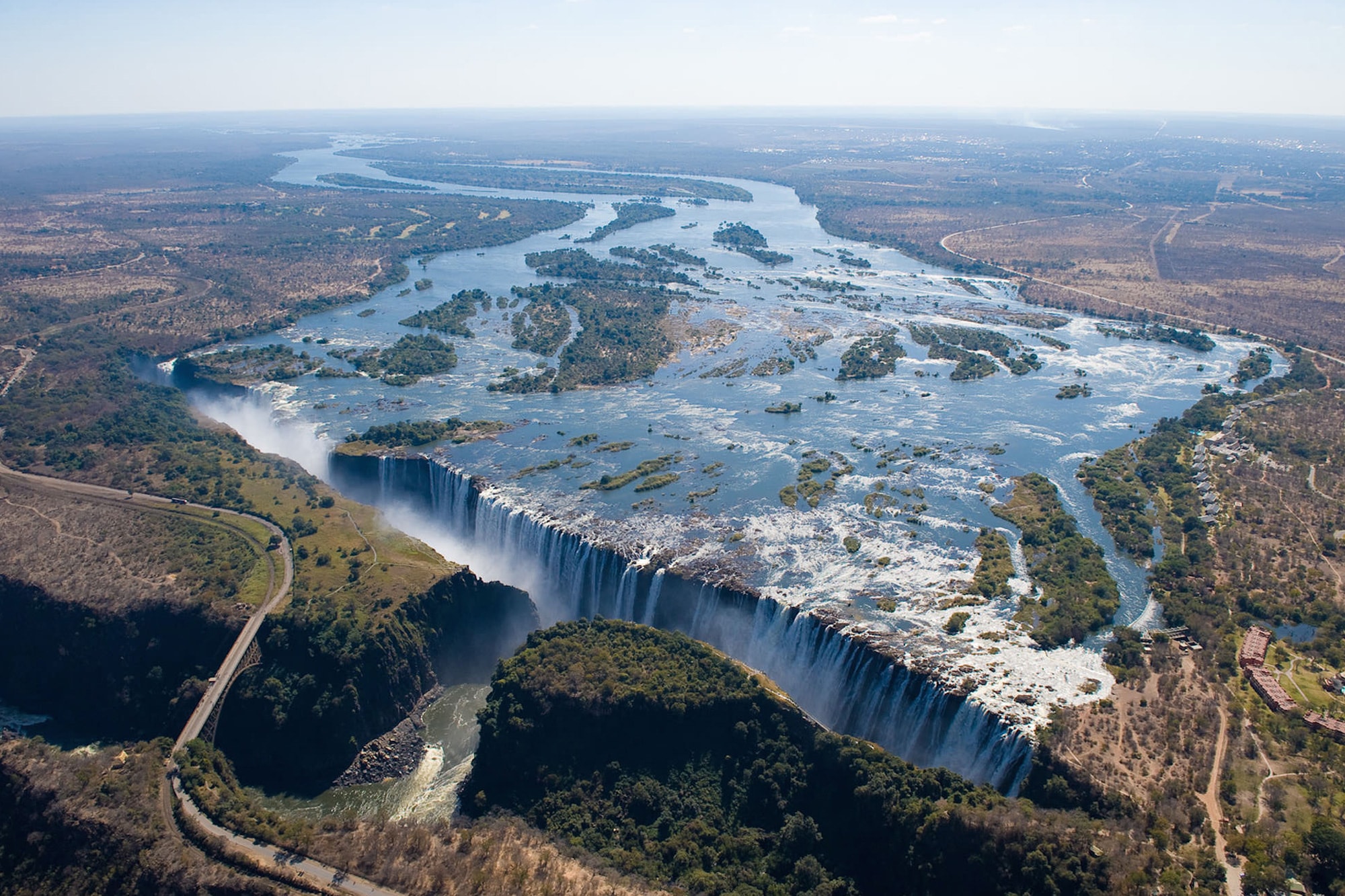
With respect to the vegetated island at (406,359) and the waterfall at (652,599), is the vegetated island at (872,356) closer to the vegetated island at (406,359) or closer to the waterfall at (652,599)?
the waterfall at (652,599)

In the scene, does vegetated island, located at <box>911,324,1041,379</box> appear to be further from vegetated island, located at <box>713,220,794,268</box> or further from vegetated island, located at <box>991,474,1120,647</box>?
vegetated island, located at <box>713,220,794,268</box>

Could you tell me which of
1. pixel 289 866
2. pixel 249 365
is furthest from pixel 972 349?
pixel 289 866

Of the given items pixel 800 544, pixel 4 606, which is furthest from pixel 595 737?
pixel 4 606

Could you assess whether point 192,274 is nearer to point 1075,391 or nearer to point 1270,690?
point 1075,391

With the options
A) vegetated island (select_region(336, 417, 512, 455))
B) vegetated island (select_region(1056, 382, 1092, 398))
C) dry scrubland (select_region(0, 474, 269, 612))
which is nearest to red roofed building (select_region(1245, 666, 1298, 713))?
vegetated island (select_region(1056, 382, 1092, 398))

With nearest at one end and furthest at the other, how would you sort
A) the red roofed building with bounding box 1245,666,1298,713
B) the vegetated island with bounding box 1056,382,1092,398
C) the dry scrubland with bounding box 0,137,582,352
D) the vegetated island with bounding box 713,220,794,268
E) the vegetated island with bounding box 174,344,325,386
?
the red roofed building with bounding box 1245,666,1298,713
the vegetated island with bounding box 1056,382,1092,398
the vegetated island with bounding box 174,344,325,386
the dry scrubland with bounding box 0,137,582,352
the vegetated island with bounding box 713,220,794,268

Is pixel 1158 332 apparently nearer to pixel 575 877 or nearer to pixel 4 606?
pixel 575 877
